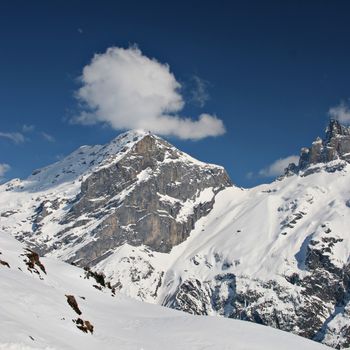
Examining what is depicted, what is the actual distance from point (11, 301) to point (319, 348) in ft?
85.9

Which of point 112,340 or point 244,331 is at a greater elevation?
point 244,331

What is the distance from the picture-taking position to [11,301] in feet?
109

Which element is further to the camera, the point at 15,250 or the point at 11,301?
the point at 15,250

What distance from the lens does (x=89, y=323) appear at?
37.8 metres

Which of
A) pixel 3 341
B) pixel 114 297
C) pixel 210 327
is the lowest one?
pixel 3 341

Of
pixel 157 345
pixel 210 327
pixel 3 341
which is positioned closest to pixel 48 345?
pixel 3 341

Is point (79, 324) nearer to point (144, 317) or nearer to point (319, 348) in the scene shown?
point (144, 317)

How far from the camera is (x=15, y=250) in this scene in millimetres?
52281

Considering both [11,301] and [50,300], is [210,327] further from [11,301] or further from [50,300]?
[11,301]

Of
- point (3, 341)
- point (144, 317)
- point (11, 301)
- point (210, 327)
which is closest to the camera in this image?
point (3, 341)

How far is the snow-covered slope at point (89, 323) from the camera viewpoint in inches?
1200

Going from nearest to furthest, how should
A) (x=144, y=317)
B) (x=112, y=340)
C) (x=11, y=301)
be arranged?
(x=11, y=301) < (x=112, y=340) < (x=144, y=317)

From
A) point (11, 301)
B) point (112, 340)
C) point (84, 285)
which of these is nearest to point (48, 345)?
point (11, 301)

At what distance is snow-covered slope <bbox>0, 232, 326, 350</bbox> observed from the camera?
3049cm
